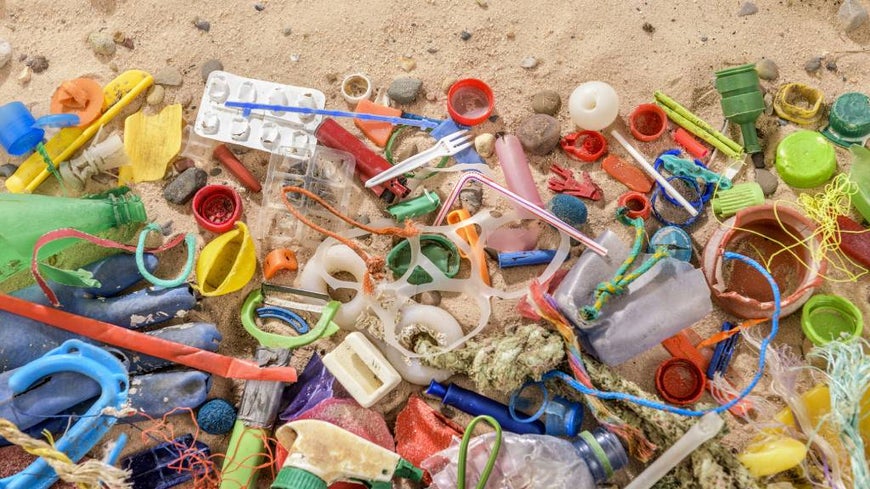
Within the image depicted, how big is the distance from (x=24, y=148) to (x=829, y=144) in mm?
3081

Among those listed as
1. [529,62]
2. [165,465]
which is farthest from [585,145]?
[165,465]

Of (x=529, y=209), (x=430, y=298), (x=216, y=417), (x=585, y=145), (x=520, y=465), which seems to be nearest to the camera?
(x=520, y=465)

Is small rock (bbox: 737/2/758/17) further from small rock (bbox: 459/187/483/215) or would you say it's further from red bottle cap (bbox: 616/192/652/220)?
small rock (bbox: 459/187/483/215)

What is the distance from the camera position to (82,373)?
2.44 meters

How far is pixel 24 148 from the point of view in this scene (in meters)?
2.75

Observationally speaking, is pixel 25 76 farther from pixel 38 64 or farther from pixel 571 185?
pixel 571 185

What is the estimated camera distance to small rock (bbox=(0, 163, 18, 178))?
2.81m

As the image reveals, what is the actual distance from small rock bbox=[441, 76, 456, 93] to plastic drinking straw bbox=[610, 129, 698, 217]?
672 mm

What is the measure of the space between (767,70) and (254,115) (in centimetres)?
206

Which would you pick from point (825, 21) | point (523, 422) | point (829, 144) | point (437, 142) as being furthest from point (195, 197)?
point (825, 21)

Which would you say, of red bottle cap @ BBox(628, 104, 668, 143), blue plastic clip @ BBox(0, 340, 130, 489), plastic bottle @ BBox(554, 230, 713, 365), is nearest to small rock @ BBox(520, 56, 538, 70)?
red bottle cap @ BBox(628, 104, 668, 143)

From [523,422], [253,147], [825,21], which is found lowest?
[523,422]

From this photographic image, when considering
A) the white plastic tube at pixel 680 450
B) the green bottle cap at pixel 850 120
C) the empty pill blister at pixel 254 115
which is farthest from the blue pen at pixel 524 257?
the green bottle cap at pixel 850 120

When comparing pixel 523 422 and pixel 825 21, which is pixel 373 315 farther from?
pixel 825 21
